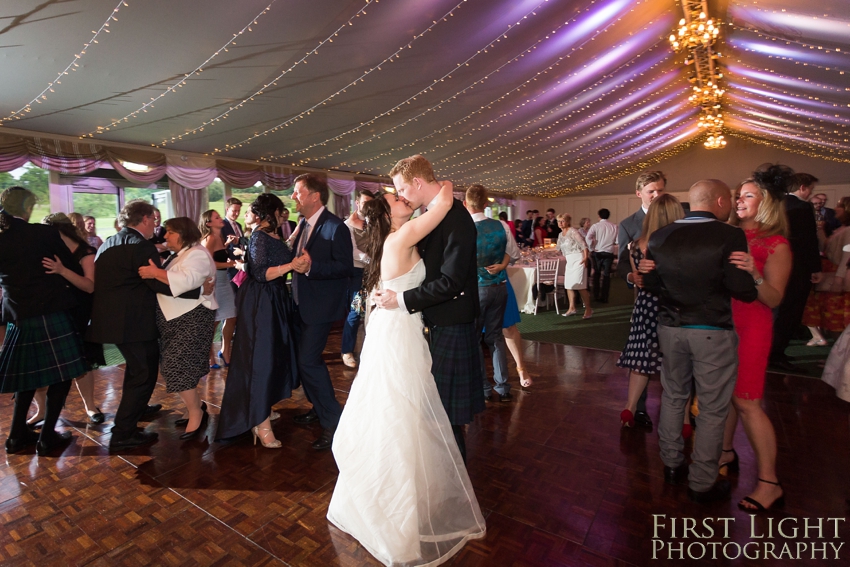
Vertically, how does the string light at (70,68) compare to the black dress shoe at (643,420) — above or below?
above

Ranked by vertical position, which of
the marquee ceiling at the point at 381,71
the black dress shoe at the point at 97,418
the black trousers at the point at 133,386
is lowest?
the black dress shoe at the point at 97,418

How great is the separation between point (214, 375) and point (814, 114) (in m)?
9.67

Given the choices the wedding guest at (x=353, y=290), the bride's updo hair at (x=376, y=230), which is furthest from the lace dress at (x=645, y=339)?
the wedding guest at (x=353, y=290)

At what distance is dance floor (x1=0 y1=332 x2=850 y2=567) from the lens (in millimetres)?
1731

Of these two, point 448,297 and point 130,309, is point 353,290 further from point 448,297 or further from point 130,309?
point 448,297

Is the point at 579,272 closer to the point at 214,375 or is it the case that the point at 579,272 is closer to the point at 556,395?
the point at 556,395

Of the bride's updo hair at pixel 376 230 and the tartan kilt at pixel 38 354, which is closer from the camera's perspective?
the bride's updo hair at pixel 376 230

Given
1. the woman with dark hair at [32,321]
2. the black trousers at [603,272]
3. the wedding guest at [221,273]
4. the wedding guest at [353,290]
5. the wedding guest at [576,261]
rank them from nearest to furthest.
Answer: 1. the woman with dark hair at [32,321]
2. the wedding guest at [221,273]
3. the wedding guest at [353,290]
4. the wedding guest at [576,261]
5. the black trousers at [603,272]

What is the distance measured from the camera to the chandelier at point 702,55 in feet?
17.0

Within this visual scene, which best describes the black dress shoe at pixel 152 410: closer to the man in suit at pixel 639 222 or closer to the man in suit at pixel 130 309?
the man in suit at pixel 130 309

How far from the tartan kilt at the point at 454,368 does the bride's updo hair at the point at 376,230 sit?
0.33 m

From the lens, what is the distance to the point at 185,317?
8.71ft

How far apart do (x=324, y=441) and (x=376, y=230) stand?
1400mm

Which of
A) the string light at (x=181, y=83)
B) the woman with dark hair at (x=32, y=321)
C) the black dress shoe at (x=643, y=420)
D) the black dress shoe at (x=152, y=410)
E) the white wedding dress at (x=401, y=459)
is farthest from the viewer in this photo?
the string light at (x=181, y=83)
